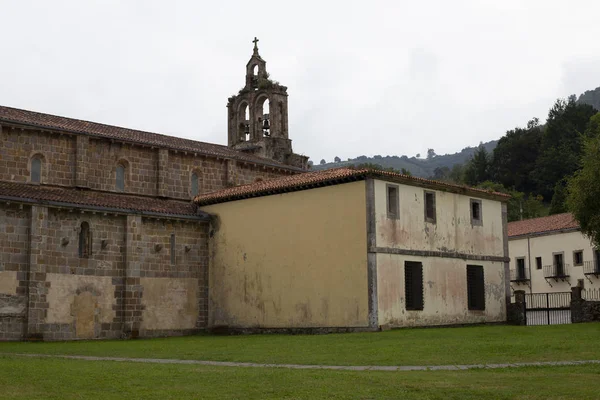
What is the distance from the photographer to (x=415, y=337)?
90.2 feet

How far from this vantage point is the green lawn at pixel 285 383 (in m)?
13.3

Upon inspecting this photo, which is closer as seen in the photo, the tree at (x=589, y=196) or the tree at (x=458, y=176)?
the tree at (x=589, y=196)

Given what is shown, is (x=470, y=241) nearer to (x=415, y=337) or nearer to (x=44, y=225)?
(x=415, y=337)

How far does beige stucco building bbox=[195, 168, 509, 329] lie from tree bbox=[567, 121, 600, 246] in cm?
488

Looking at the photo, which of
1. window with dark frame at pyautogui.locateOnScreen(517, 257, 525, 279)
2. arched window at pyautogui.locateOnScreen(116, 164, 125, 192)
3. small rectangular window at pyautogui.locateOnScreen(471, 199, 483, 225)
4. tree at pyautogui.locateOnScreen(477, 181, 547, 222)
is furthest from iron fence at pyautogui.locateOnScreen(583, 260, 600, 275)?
arched window at pyautogui.locateOnScreen(116, 164, 125, 192)

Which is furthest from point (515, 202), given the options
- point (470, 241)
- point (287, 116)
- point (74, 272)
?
point (74, 272)

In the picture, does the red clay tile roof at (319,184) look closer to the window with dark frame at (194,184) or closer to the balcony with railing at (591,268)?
the window with dark frame at (194,184)

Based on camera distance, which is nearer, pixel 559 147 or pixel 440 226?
pixel 440 226

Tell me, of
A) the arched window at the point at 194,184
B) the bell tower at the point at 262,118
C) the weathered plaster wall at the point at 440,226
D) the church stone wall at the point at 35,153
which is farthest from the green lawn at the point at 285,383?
the bell tower at the point at 262,118

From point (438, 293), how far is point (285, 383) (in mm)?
22118

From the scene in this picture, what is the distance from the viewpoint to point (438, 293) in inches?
1422

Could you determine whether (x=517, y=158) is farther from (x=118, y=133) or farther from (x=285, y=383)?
(x=285, y=383)

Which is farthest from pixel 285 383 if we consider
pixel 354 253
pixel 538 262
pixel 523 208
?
pixel 523 208

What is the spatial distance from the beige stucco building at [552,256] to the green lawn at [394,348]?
88.4 feet
